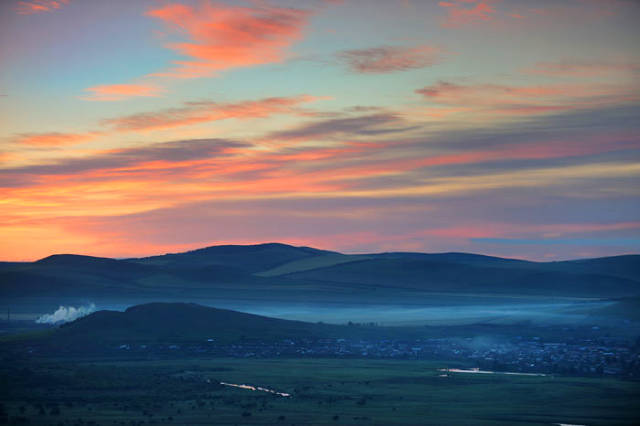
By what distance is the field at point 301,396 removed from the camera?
407ft

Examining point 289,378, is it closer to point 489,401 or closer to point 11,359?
point 489,401

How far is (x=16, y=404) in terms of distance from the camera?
135000 millimetres

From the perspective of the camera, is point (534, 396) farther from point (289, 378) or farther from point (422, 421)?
point (289, 378)

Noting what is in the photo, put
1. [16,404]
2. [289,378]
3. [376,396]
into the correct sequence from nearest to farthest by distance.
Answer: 1. [16,404]
2. [376,396]
3. [289,378]

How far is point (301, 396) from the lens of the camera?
473ft

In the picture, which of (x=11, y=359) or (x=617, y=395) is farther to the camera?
(x=11, y=359)

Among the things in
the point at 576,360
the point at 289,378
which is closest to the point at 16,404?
the point at 289,378

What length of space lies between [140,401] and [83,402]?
7.90 meters

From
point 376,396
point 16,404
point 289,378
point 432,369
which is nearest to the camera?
point 16,404

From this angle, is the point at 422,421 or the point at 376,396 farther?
the point at 376,396

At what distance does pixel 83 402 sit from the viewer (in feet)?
451

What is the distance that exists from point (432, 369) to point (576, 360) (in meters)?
30.9

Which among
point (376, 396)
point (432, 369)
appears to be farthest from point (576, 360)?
point (376, 396)

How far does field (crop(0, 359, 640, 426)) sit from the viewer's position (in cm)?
12412
